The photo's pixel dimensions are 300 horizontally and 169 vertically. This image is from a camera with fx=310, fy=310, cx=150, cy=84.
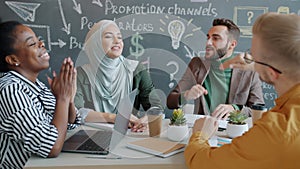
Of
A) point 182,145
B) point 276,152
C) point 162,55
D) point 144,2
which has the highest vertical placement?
point 144,2

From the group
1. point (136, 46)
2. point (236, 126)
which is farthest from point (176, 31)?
point (236, 126)

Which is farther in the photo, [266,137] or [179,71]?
[179,71]

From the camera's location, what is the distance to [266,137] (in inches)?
32.2

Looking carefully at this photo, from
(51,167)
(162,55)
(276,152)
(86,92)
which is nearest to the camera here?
(276,152)

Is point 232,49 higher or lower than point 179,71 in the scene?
higher

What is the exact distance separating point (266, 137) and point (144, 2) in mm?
1788

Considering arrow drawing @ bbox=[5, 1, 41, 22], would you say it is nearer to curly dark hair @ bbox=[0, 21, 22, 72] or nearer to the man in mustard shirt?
curly dark hair @ bbox=[0, 21, 22, 72]

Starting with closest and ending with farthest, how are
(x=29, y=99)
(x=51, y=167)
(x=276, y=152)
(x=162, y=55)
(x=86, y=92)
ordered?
(x=276, y=152) < (x=51, y=167) < (x=29, y=99) < (x=86, y=92) < (x=162, y=55)

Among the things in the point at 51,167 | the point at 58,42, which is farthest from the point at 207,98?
the point at 51,167

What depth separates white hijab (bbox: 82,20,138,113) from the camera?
203 cm

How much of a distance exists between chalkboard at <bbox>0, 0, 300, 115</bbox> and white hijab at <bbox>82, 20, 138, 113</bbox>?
21cm

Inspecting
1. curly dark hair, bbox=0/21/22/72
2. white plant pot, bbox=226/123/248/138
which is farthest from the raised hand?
white plant pot, bbox=226/123/248/138

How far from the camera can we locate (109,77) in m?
2.10

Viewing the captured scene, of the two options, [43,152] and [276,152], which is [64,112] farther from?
[276,152]
